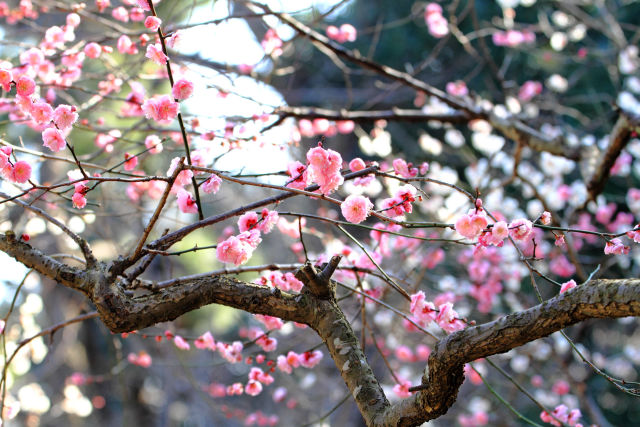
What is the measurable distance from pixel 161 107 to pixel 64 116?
0.83ft

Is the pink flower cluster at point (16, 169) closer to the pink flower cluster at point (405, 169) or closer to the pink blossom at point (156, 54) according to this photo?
the pink blossom at point (156, 54)

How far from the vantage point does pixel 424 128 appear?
681cm

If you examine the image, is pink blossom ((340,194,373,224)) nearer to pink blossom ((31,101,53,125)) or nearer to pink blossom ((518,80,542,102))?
pink blossom ((31,101,53,125))

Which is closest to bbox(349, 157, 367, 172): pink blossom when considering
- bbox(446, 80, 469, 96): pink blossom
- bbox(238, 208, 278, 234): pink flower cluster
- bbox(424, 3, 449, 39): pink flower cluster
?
bbox(238, 208, 278, 234): pink flower cluster

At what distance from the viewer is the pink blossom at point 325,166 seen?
1388 millimetres

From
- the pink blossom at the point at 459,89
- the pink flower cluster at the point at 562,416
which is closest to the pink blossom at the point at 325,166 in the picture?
the pink flower cluster at the point at 562,416

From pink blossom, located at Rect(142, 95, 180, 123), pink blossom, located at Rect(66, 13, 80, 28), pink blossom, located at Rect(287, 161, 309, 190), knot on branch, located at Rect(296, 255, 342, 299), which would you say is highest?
pink blossom, located at Rect(66, 13, 80, 28)

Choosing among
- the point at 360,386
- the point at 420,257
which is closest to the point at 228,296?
the point at 360,386

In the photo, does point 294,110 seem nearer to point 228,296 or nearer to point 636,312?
point 228,296

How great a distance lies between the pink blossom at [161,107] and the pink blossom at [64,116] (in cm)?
19

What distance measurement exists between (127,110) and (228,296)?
183 cm

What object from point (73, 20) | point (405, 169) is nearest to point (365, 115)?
point (405, 169)

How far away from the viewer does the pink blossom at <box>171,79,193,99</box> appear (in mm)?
1544

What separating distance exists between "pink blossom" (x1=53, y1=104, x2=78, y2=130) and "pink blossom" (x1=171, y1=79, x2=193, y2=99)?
266 millimetres
